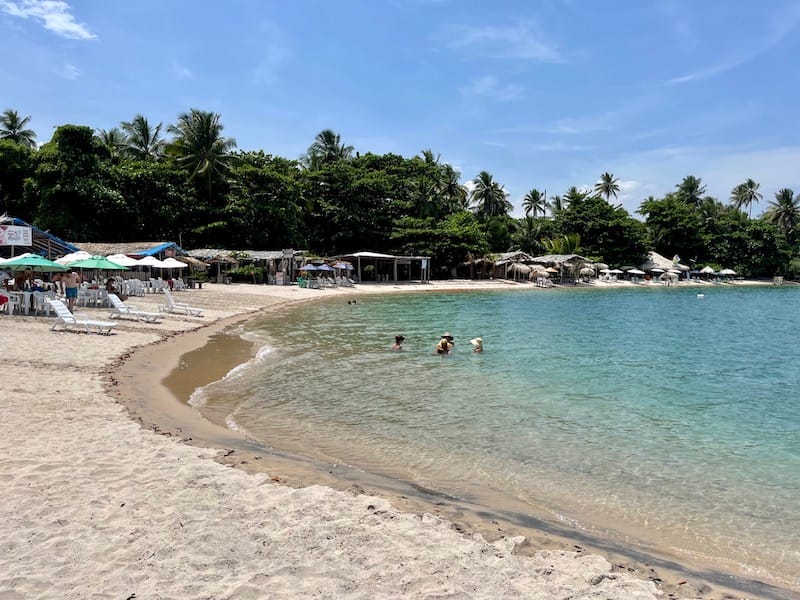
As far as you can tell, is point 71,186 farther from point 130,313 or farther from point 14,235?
point 130,313

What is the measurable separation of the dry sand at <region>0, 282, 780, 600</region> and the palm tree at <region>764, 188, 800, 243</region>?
90.6 meters

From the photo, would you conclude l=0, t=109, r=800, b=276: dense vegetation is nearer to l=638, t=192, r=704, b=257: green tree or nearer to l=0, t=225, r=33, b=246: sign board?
l=638, t=192, r=704, b=257: green tree

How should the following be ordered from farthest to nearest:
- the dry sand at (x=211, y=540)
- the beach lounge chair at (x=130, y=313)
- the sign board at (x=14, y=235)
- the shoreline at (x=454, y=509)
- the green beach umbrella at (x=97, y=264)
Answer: the sign board at (x=14, y=235) < the green beach umbrella at (x=97, y=264) < the beach lounge chair at (x=130, y=313) < the shoreline at (x=454, y=509) < the dry sand at (x=211, y=540)

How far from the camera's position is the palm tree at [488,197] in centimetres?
7025

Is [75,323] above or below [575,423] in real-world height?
above

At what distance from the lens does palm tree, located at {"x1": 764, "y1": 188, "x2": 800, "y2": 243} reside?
77.4 m

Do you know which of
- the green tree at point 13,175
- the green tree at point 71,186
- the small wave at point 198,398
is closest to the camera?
the small wave at point 198,398

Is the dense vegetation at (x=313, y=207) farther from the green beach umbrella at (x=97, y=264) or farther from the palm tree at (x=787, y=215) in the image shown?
the green beach umbrella at (x=97, y=264)

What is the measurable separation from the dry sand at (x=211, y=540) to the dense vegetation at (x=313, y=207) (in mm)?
38418

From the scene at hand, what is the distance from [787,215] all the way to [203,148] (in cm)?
7885

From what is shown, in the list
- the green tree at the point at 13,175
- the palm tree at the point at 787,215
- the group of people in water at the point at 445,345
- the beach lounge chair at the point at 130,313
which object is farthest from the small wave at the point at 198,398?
the palm tree at the point at 787,215

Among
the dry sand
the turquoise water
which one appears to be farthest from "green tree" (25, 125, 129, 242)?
the dry sand

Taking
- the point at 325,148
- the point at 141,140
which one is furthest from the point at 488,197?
the point at 141,140

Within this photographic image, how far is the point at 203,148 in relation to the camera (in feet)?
153
